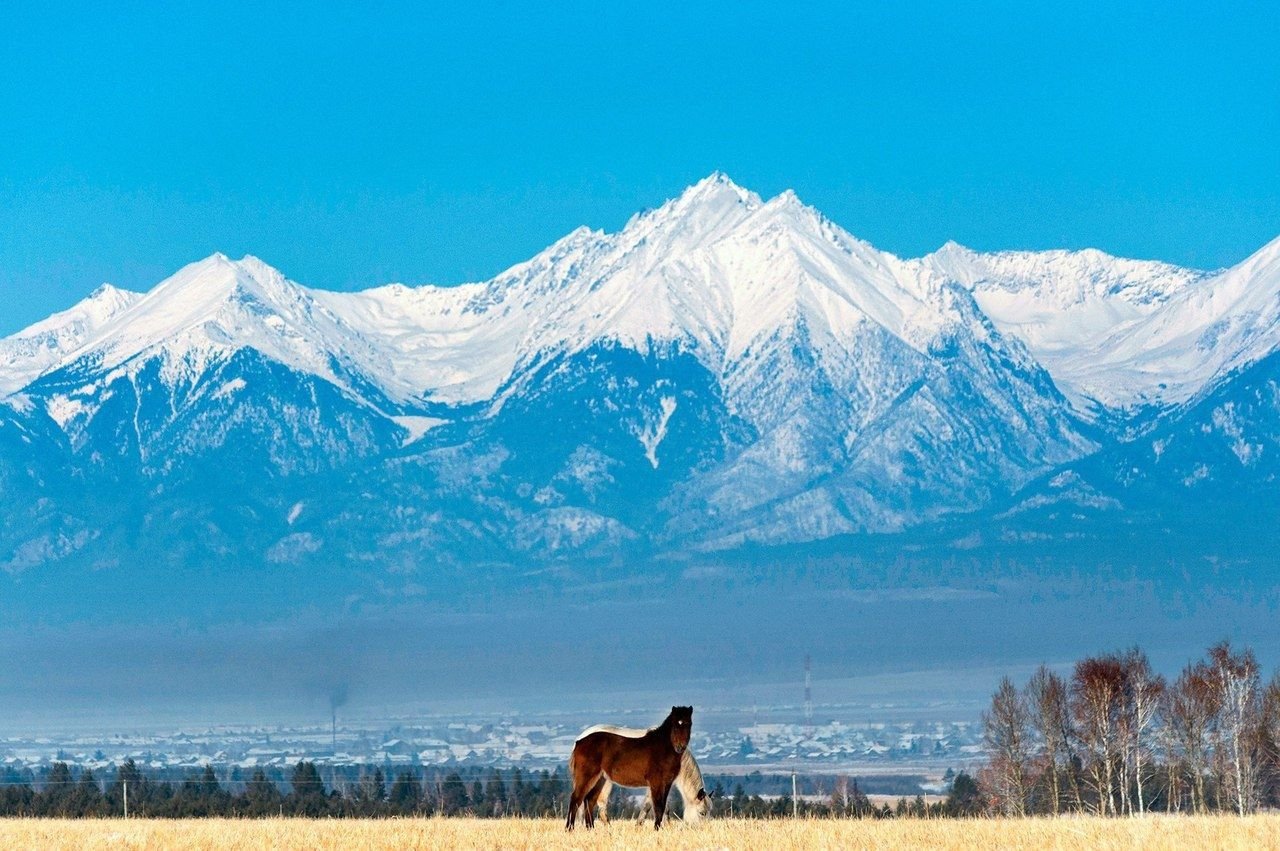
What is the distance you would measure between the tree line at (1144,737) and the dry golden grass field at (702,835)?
35459 mm

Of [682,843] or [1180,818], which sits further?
[1180,818]

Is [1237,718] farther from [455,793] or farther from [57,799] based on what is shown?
[57,799]

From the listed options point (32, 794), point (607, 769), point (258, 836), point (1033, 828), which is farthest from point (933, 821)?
point (32, 794)

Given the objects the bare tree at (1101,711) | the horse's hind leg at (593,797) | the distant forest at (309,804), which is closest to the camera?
the horse's hind leg at (593,797)

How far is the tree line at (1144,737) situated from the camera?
89.6m

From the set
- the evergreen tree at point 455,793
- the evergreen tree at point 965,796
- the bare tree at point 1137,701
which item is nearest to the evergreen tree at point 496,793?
the evergreen tree at point 455,793

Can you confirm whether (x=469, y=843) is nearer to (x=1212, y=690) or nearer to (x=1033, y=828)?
(x=1033, y=828)

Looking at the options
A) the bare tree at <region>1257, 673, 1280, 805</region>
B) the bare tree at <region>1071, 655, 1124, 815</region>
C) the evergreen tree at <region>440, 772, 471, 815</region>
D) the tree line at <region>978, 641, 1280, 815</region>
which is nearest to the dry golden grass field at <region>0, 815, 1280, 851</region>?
the tree line at <region>978, 641, 1280, 815</region>

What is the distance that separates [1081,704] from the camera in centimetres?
10169

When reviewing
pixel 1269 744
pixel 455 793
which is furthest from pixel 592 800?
pixel 1269 744

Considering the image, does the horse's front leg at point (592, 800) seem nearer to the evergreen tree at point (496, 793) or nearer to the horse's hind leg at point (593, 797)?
the horse's hind leg at point (593, 797)

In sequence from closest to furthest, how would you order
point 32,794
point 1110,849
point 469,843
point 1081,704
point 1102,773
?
point 1110,849
point 469,843
point 32,794
point 1102,773
point 1081,704

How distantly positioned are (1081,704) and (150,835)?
64037 millimetres

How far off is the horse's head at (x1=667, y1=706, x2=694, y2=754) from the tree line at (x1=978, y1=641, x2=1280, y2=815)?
38.8m
